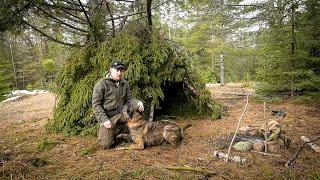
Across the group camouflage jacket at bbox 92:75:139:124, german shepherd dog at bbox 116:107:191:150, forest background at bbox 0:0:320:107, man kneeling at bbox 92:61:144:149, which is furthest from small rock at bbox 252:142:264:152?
forest background at bbox 0:0:320:107

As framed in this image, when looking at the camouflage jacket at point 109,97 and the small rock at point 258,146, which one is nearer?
the small rock at point 258,146

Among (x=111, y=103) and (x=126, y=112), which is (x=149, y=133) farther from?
(x=111, y=103)

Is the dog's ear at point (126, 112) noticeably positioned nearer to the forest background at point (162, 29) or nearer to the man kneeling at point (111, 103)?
the man kneeling at point (111, 103)

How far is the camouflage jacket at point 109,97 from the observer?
199 inches

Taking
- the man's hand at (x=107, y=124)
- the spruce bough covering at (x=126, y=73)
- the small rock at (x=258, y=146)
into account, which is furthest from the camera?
the spruce bough covering at (x=126, y=73)

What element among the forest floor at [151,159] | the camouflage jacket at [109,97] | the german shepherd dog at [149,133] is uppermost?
the camouflage jacket at [109,97]

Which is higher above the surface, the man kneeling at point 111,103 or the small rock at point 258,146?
the man kneeling at point 111,103

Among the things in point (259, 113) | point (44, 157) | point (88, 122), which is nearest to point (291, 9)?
point (259, 113)

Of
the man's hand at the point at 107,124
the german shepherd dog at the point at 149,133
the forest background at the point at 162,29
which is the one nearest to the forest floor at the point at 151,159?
the german shepherd dog at the point at 149,133

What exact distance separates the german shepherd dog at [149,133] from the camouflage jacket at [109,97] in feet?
1.14

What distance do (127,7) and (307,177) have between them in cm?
606

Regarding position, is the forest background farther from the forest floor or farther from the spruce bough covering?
the forest floor

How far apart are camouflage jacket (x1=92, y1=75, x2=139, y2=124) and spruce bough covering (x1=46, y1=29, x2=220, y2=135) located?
2.28ft

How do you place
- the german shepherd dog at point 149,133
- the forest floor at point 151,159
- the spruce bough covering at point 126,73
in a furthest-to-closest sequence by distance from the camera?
the spruce bough covering at point 126,73 < the german shepherd dog at point 149,133 < the forest floor at point 151,159
